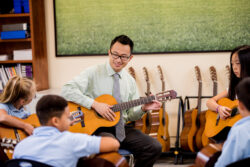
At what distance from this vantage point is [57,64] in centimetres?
383

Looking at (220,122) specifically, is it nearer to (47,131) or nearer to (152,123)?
(152,123)

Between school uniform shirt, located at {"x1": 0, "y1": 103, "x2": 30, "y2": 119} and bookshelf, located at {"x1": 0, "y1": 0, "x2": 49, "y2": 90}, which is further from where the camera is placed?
bookshelf, located at {"x1": 0, "y1": 0, "x2": 49, "y2": 90}

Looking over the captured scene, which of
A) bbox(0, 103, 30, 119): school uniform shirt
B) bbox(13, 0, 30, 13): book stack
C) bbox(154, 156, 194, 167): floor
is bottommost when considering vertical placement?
bbox(154, 156, 194, 167): floor

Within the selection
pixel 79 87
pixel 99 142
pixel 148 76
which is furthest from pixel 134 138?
pixel 148 76

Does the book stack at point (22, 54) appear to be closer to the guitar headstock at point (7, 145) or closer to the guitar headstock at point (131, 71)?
the guitar headstock at point (131, 71)

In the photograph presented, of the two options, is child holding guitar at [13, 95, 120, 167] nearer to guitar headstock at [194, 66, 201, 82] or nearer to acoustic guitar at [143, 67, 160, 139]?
acoustic guitar at [143, 67, 160, 139]

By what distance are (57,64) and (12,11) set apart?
0.91 m

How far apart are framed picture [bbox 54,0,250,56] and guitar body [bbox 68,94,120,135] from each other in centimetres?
141

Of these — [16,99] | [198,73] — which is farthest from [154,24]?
[16,99]

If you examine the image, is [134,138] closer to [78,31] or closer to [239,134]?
[239,134]

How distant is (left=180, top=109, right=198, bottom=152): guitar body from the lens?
126 inches

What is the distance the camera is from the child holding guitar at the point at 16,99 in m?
2.02

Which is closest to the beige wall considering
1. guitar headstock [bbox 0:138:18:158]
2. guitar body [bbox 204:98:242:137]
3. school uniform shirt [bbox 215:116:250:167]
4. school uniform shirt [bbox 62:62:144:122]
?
guitar body [bbox 204:98:242:137]

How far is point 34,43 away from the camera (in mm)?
3494
